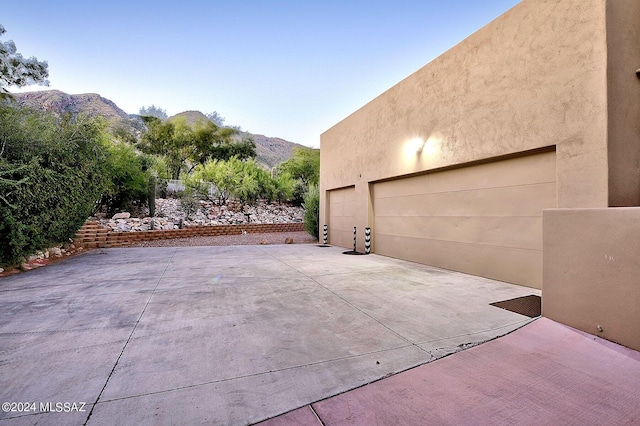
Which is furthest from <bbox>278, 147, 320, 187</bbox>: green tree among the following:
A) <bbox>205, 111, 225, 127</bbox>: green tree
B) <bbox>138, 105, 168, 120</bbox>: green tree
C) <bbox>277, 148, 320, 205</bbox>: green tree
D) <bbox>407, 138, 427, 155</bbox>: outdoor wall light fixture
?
<bbox>138, 105, 168, 120</bbox>: green tree

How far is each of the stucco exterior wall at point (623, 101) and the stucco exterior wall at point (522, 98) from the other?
6.0 inches

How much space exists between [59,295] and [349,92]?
13873mm

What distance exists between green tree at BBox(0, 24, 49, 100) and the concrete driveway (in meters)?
10.9

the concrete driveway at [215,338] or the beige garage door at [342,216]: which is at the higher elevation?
the beige garage door at [342,216]

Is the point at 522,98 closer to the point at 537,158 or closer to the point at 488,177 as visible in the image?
the point at 537,158

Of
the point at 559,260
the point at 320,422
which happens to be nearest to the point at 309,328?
the point at 320,422

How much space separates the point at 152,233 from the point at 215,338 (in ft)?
37.2

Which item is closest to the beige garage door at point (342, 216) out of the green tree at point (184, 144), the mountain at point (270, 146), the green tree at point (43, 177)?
Answer: the green tree at point (43, 177)

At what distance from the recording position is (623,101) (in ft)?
13.1

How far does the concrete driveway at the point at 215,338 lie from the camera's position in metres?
1.82

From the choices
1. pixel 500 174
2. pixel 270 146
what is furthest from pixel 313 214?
pixel 270 146

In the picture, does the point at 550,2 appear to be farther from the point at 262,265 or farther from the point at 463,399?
the point at 262,265

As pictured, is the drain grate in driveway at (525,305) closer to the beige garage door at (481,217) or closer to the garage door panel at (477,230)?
the beige garage door at (481,217)

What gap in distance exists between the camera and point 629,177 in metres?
3.98
